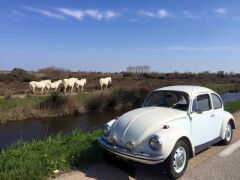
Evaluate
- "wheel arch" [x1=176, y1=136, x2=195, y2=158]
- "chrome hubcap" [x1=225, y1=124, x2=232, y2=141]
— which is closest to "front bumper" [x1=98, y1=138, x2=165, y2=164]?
"wheel arch" [x1=176, y1=136, x2=195, y2=158]

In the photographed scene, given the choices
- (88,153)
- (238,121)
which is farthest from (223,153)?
(238,121)

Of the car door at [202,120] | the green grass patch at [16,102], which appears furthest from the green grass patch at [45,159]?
the green grass patch at [16,102]

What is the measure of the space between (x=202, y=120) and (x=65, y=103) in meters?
21.8

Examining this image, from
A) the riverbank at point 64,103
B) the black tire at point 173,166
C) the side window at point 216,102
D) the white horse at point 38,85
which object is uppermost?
the side window at point 216,102

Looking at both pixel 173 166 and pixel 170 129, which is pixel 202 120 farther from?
pixel 173 166

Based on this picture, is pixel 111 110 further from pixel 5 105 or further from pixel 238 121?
pixel 238 121

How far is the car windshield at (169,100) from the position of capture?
26.4ft

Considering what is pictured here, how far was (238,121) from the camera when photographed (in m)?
13.6

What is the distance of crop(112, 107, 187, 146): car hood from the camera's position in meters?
6.76

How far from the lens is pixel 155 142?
6461 millimetres

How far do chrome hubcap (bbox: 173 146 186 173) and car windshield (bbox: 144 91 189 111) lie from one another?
4.13ft

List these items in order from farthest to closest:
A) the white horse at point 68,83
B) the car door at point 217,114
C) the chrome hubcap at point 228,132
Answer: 1. the white horse at point 68,83
2. the chrome hubcap at point 228,132
3. the car door at point 217,114

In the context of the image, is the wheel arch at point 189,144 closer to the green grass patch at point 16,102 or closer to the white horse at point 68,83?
the green grass patch at point 16,102

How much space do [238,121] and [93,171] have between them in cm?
860
